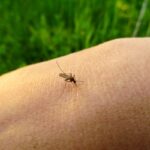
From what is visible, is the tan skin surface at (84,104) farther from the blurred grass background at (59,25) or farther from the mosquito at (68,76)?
the blurred grass background at (59,25)

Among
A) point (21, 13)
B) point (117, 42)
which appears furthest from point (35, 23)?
point (117, 42)

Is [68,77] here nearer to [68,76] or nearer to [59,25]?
[68,76]

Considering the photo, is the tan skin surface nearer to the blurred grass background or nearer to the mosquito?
the mosquito

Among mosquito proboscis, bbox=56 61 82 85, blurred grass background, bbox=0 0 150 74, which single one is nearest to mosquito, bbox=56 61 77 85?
mosquito proboscis, bbox=56 61 82 85

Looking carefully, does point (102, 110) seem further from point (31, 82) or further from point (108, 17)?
point (108, 17)

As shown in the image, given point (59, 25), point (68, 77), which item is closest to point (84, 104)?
point (68, 77)
